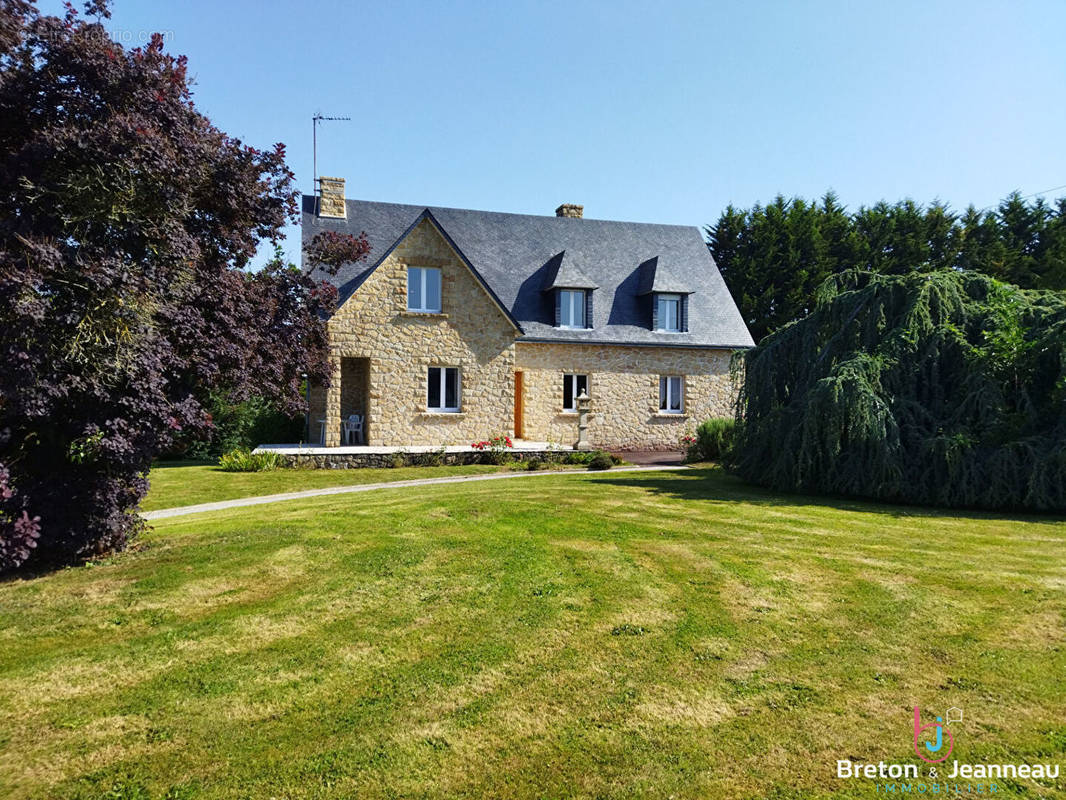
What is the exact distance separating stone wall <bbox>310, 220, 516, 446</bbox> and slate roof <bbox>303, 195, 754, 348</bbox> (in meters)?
1.32

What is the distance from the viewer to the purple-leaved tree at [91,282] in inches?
232

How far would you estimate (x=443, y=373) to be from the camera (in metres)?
19.2

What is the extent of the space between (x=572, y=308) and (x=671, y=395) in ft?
14.3

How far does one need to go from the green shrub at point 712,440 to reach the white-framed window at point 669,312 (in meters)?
5.24

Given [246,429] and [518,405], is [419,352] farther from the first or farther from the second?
[246,429]

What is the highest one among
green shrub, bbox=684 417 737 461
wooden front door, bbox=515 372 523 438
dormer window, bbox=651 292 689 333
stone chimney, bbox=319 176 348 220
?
stone chimney, bbox=319 176 348 220

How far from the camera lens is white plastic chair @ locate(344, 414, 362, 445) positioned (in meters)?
18.9

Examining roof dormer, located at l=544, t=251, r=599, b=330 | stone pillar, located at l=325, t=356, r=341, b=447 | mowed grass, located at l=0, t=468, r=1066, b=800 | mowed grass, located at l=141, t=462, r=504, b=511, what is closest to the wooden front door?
roof dormer, located at l=544, t=251, r=599, b=330

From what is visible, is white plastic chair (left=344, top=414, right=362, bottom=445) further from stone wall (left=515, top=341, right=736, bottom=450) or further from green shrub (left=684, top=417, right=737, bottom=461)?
green shrub (left=684, top=417, right=737, bottom=461)

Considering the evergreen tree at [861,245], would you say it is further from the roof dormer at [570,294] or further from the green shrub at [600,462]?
the green shrub at [600,462]

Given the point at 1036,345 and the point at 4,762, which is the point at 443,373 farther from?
the point at 4,762

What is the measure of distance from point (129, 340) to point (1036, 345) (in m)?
12.3
